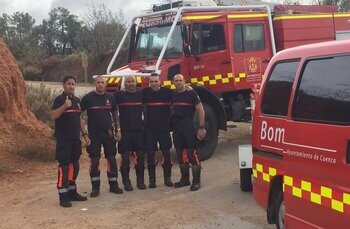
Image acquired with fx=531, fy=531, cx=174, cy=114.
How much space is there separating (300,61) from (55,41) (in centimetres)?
7796

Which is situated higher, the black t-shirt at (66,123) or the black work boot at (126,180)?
the black t-shirt at (66,123)

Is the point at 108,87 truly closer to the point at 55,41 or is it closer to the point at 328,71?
the point at 328,71

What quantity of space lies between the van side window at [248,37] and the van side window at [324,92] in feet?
19.5

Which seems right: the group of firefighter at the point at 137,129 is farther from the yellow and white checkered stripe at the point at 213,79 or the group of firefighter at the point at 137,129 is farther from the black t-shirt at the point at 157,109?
the yellow and white checkered stripe at the point at 213,79

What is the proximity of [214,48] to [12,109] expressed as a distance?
4.16 metres

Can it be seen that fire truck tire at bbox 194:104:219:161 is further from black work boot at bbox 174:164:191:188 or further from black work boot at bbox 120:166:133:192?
black work boot at bbox 120:166:133:192

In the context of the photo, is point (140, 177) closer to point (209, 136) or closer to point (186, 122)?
point (186, 122)

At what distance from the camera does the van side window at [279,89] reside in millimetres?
4590

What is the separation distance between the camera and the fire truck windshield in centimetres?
1009

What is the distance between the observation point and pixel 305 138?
4.18 m

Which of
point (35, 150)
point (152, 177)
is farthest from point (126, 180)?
point (35, 150)

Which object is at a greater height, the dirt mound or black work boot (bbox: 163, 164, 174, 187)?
the dirt mound

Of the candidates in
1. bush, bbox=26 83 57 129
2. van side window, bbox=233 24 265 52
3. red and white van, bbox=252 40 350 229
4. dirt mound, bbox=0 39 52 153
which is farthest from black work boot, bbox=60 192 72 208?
bush, bbox=26 83 57 129

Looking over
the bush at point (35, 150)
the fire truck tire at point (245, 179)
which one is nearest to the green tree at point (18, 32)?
the bush at point (35, 150)
